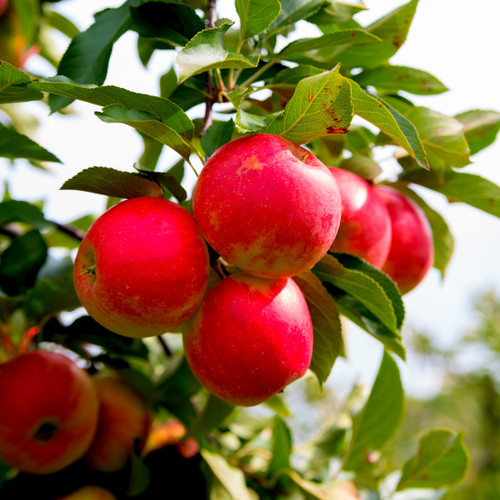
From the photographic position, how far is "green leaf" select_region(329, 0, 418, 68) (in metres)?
0.95

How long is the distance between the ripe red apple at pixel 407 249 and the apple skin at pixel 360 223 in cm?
9

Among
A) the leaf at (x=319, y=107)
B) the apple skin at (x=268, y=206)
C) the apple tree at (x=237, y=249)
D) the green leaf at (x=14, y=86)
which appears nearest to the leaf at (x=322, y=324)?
the apple tree at (x=237, y=249)

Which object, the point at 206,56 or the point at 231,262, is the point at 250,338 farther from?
the point at 206,56

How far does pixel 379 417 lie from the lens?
125 cm

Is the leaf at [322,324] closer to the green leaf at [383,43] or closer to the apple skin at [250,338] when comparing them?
the apple skin at [250,338]

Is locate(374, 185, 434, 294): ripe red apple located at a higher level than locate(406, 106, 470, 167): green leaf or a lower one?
lower

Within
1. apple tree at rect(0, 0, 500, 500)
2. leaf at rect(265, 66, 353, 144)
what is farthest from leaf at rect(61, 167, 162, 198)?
leaf at rect(265, 66, 353, 144)

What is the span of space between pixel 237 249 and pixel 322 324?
26 cm

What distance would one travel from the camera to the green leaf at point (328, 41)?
2.81 ft

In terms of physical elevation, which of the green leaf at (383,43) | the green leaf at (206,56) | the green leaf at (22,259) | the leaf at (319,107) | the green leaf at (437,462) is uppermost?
the green leaf at (206,56)

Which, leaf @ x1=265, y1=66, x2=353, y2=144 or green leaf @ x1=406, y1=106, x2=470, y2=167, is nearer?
leaf @ x1=265, y1=66, x2=353, y2=144

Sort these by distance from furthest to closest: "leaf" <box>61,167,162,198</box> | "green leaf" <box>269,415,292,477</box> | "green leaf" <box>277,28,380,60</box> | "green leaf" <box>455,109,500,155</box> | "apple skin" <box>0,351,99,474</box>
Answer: "green leaf" <box>269,415,292,477</box> < "green leaf" <box>455,109,500,155</box> < "apple skin" <box>0,351,99,474</box> < "green leaf" <box>277,28,380,60</box> < "leaf" <box>61,167,162,198</box>

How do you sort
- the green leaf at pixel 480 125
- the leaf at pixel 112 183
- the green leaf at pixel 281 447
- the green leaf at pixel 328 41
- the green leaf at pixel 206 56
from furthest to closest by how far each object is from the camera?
the green leaf at pixel 281 447, the green leaf at pixel 480 125, the green leaf at pixel 328 41, the leaf at pixel 112 183, the green leaf at pixel 206 56

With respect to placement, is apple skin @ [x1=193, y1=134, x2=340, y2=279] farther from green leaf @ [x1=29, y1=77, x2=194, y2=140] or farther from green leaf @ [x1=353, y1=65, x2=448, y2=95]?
green leaf @ [x1=353, y1=65, x2=448, y2=95]
